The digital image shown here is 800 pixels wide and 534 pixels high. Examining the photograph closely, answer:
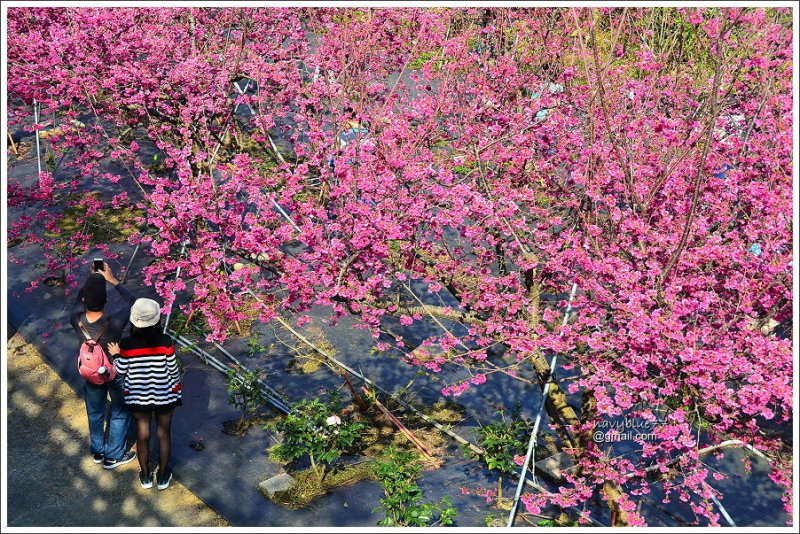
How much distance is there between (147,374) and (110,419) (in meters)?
0.74

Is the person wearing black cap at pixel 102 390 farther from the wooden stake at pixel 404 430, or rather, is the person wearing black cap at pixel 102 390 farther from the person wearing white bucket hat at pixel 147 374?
the wooden stake at pixel 404 430

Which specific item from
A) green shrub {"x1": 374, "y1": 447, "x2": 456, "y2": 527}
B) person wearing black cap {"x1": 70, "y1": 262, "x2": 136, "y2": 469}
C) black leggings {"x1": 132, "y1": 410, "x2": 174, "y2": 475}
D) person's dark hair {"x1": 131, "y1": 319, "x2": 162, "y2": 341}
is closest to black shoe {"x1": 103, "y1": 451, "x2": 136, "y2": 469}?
person wearing black cap {"x1": 70, "y1": 262, "x2": 136, "y2": 469}

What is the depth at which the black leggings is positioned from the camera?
591 cm

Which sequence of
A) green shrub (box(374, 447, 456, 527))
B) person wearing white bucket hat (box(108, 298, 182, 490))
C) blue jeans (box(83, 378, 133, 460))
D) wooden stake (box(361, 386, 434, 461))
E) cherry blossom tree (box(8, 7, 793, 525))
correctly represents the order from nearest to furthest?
1. cherry blossom tree (box(8, 7, 793, 525))
2. green shrub (box(374, 447, 456, 527))
3. person wearing white bucket hat (box(108, 298, 182, 490))
4. blue jeans (box(83, 378, 133, 460))
5. wooden stake (box(361, 386, 434, 461))

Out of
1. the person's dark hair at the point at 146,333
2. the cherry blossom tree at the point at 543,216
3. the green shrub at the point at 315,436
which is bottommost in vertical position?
the green shrub at the point at 315,436

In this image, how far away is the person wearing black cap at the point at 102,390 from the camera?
5945 mm

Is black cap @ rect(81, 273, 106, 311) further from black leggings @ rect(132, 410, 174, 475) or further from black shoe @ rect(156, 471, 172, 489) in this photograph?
black shoe @ rect(156, 471, 172, 489)

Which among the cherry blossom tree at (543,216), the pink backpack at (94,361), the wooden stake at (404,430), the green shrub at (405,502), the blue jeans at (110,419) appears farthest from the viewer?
the wooden stake at (404,430)

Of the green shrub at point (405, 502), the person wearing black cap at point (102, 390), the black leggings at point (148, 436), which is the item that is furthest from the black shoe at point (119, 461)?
the green shrub at point (405, 502)

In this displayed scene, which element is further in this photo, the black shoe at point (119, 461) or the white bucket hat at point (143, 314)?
the black shoe at point (119, 461)

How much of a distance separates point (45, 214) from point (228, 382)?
161 inches

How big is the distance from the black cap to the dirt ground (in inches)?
52.5

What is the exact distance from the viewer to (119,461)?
20.9 ft

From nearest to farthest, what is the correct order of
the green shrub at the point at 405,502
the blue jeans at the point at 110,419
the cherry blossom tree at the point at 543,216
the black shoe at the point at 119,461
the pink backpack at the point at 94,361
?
1. the cherry blossom tree at the point at 543,216
2. the green shrub at the point at 405,502
3. the pink backpack at the point at 94,361
4. the blue jeans at the point at 110,419
5. the black shoe at the point at 119,461
